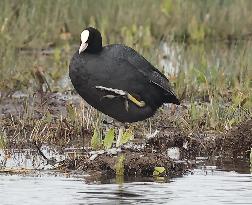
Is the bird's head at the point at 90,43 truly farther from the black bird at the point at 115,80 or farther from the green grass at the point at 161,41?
the green grass at the point at 161,41

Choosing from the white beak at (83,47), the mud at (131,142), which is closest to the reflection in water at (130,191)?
the mud at (131,142)

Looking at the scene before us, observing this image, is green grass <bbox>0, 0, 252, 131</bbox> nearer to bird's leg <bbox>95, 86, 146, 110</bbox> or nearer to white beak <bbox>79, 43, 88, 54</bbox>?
bird's leg <bbox>95, 86, 146, 110</bbox>

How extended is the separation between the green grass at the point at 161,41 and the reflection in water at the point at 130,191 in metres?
2.06

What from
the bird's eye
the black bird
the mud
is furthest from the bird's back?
the mud

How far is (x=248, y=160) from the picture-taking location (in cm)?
880

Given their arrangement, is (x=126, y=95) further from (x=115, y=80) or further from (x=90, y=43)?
(x=90, y=43)

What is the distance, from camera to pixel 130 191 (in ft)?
23.9

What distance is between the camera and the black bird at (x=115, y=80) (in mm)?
9039

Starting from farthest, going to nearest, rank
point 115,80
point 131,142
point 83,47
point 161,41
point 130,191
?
1. point 161,41
2. point 131,142
3. point 83,47
4. point 115,80
5. point 130,191

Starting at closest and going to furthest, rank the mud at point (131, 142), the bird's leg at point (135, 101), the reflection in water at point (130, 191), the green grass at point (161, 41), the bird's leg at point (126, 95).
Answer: the reflection in water at point (130, 191), the mud at point (131, 142), the bird's leg at point (126, 95), the bird's leg at point (135, 101), the green grass at point (161, 41)

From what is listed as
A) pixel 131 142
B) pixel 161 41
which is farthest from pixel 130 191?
pixel 161 41

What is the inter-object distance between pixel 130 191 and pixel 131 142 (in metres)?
2.39

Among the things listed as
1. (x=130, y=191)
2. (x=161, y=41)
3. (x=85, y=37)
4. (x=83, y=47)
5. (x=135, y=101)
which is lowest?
(x=130, y=191)

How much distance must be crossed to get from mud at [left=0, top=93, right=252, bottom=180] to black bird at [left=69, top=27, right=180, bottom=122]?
323mm
